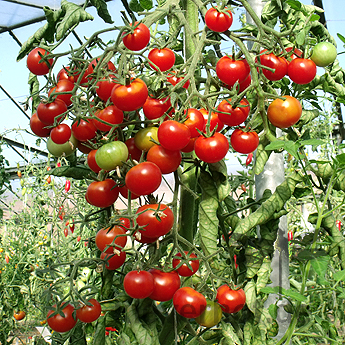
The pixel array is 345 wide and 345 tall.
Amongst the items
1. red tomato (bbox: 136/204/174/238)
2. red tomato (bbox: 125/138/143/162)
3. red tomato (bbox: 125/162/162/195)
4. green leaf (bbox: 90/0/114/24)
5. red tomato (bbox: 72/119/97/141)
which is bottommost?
red tomato (bbox: 136/204/174/238)

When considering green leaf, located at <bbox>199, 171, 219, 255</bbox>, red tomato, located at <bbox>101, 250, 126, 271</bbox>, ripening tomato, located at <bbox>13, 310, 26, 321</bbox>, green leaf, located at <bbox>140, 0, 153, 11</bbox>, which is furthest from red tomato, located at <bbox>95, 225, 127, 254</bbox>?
ripening tomato, located at <bbox>13, 310, 26, 321</bbox>

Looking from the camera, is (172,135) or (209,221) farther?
(209,221)

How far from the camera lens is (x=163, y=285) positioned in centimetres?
60

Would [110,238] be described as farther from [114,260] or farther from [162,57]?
[162,57]

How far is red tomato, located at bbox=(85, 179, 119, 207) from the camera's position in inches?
23.6

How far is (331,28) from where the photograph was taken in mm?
4496

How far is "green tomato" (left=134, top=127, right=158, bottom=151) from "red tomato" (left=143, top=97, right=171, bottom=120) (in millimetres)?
19

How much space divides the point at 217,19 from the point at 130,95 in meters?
0.22

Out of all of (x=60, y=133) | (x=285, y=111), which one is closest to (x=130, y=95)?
(x=60, y=133)

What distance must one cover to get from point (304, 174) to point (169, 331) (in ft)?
1.30

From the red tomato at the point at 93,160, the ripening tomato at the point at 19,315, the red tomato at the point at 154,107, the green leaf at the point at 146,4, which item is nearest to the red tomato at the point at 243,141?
the red tomato at the point at 154,107

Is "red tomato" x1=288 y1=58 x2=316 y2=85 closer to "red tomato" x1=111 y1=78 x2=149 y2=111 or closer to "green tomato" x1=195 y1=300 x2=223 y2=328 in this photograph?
"red tomato" x1=111 y1=78 x2=149 y2=111

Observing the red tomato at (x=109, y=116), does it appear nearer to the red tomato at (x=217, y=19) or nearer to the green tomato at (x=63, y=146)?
the green tomato at (x=63, y=146)

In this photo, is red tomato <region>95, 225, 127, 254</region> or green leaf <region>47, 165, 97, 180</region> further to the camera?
green leaf <region>47, 165, 97, 180</region>
